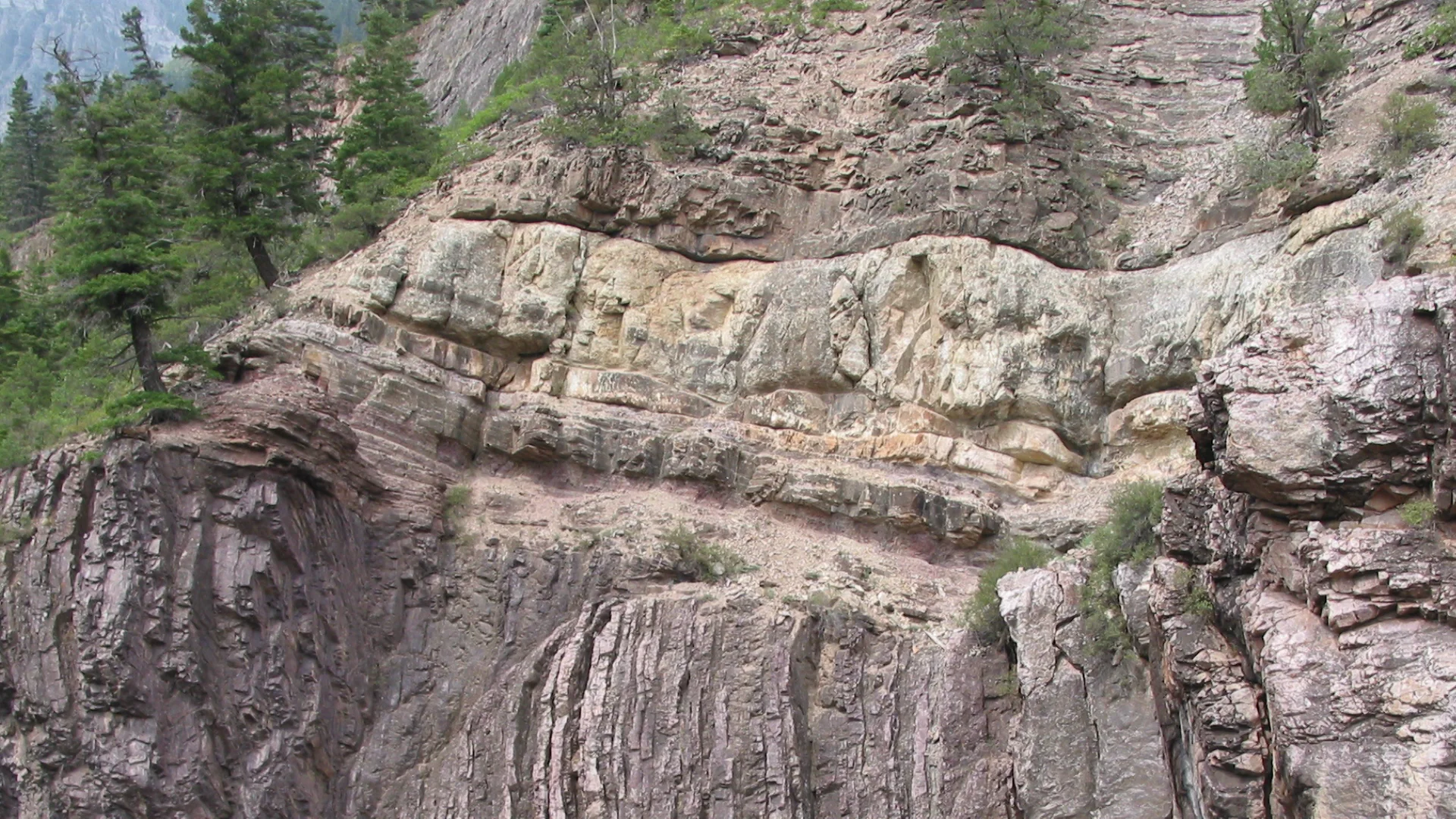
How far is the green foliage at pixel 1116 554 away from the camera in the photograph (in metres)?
15.6

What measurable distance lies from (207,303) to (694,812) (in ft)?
53.6

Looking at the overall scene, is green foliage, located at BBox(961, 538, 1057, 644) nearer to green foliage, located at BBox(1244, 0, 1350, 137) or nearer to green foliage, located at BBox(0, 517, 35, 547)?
green foliage, located at BBox(1244, 0, 1350, 137)

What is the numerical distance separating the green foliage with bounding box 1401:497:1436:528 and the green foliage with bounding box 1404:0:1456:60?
15859 millimetres

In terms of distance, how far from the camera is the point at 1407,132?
806 inches

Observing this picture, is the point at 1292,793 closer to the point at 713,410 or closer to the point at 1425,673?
the point at 1425,673

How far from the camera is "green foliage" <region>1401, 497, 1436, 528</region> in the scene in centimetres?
1115

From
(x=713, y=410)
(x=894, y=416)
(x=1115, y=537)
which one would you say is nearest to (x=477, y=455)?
(x=713, y=410)

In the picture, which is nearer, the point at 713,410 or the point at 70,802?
the point at 70,802

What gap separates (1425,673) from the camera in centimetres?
1023

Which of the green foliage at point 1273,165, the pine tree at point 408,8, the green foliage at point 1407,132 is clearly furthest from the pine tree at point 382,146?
the green foliage at point 1407,132

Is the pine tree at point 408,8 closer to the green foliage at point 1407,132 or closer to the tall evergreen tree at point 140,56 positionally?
the tall evergreen tree at point 140,56

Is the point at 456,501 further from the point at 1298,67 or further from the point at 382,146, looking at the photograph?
the point at 1298,67

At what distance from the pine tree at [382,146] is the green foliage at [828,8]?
10.8 metres

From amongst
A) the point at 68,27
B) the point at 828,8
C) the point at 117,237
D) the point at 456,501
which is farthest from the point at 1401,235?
the point at 68,27
